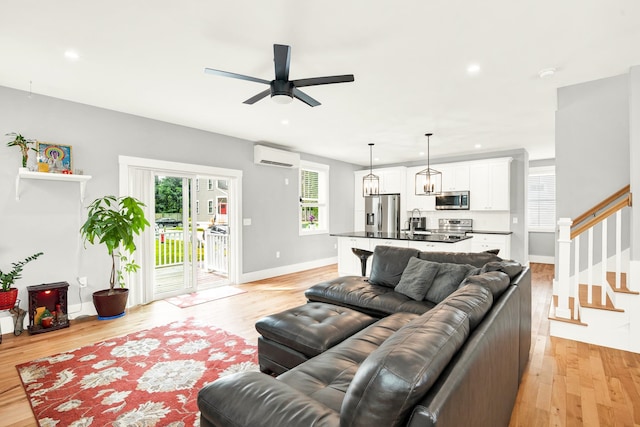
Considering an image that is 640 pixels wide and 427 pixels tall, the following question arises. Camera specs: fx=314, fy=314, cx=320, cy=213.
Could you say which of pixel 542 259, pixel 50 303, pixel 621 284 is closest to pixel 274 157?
pixel 50 303

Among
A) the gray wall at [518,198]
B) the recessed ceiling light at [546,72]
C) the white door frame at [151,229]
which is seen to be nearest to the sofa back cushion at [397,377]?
the recessed ceiling light at [546,72]

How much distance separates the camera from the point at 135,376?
248 cm

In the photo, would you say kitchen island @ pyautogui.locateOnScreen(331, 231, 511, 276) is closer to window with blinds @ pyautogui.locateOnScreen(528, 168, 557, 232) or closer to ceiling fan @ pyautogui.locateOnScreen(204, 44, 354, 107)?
window with blinds @ pyautogui.locateOnScreen(528, 168, 557, 232)

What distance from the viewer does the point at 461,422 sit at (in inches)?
38.9

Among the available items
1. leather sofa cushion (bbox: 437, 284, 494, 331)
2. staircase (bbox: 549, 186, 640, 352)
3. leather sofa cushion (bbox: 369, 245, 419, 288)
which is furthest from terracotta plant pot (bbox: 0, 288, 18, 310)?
staircase (bbox: 549, 186, 640, 352)

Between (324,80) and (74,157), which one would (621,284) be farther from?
(74,157)

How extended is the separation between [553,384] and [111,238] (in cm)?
449

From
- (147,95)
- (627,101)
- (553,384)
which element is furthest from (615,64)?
(147,95)

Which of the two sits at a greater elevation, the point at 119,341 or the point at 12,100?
the point at 12,100

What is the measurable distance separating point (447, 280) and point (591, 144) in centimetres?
243

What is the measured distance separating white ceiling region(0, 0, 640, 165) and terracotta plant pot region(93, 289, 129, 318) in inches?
92.2

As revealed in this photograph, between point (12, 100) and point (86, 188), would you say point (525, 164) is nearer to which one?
point (86, 188)

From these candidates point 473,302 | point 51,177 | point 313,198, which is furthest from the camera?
point 313,198

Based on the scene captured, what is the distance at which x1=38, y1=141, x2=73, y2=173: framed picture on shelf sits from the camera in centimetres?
349
